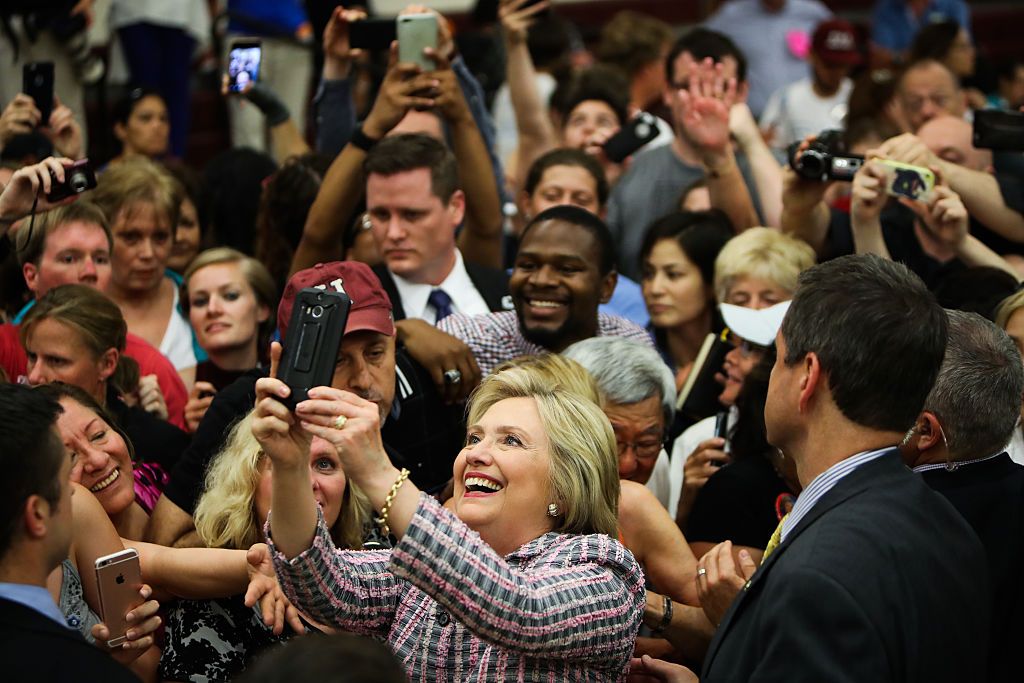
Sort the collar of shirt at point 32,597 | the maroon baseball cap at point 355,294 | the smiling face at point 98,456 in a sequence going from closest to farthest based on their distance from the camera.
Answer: the collar of shirt at point 32,597 → the smiling face at point 98,456 → the maroon baseball cap at point 355,294

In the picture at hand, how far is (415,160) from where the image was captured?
4.97 meters

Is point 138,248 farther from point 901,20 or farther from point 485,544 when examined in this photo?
point 901,20

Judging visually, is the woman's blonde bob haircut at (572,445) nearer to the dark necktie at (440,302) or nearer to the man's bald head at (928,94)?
the dark necktie at (440,302)

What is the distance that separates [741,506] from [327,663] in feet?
7.51

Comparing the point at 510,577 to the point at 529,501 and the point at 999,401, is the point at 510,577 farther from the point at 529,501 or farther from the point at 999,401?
the point at 999,401

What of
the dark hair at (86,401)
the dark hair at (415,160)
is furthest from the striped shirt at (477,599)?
the dark hair at (415,160)

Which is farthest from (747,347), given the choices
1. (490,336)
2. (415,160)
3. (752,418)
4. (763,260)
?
(415,160)

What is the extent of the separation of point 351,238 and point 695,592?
2.35m

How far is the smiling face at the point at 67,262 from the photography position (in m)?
4.82

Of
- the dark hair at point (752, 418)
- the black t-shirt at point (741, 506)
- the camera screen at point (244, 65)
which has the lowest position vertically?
the black t-shirt at point (741, 506)

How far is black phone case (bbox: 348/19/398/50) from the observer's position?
557 centimetres

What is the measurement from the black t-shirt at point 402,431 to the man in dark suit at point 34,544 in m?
1.25

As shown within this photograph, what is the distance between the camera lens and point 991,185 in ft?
16.6

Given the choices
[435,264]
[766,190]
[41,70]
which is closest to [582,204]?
[766,190]
